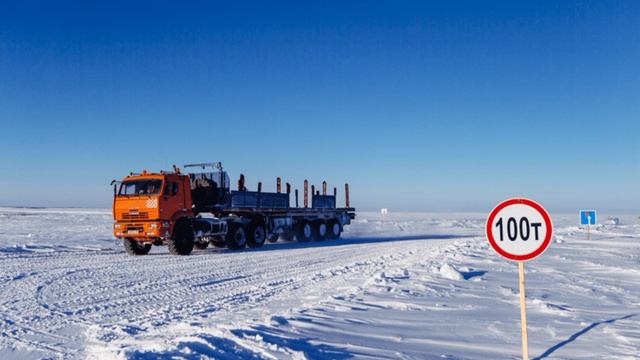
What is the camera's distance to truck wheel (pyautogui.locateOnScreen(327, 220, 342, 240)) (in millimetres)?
28766

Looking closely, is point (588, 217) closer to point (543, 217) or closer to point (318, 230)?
point (318, 230)

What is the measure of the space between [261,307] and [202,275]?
4959mm

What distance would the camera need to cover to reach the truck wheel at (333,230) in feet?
94.4

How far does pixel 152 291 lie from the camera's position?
10539 millimetres

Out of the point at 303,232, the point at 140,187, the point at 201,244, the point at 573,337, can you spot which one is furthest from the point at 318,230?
the point at 573,337

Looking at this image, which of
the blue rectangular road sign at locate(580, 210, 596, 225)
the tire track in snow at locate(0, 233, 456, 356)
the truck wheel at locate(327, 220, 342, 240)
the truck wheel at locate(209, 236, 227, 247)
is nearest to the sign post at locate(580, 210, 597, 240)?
the blue rectangular road sign at locate(580, 210, 596, 225)

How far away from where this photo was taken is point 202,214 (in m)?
20.4

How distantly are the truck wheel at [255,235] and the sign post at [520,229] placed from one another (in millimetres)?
17894

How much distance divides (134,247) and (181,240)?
1737 millimetres

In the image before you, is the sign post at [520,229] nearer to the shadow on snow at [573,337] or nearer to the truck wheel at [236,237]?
the shadow on snow at [573,337]

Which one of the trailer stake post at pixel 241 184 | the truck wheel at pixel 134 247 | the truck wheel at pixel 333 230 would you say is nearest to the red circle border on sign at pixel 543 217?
the truck wheel at pixel 134 247

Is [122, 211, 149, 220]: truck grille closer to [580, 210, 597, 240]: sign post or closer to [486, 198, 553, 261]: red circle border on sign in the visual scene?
[486, 198, 553, 261]: red circle border on sign

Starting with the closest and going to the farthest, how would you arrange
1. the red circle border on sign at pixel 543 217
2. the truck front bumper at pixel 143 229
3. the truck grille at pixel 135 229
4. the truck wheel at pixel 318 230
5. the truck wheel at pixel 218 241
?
the red circle border on sign at pixel 543 217 < the truck front bumper at pixel 143 229 < the truck grille at pixel 135 229 < the truck wheel at pixel 218 241 < the truck wheel at pixel 318 230

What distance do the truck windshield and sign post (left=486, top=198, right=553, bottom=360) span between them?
47.1ft
